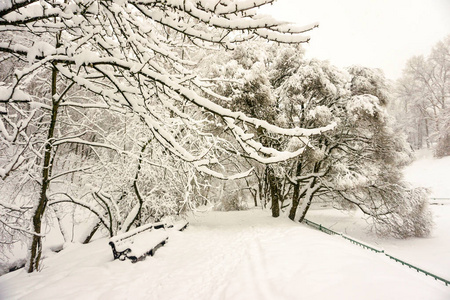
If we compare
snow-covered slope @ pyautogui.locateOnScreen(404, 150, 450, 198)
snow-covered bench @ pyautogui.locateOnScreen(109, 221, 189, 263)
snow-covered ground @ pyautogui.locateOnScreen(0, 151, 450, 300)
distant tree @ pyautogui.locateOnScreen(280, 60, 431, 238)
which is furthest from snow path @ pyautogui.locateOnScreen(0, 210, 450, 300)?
snow-covered slope @ pyautogui.locateOnScreen(404, 150, 450, 198)

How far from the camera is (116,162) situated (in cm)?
685

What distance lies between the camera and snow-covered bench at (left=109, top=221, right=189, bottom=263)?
16.7ft

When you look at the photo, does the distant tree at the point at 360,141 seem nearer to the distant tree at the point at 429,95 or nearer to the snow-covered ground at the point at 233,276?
the snow-covered ground at the point at 233,276

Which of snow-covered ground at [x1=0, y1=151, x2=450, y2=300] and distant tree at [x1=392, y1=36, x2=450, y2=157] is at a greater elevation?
distant tree at [x1=392, y1=36, x2=450, y2=157]

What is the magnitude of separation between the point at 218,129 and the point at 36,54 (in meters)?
8.58

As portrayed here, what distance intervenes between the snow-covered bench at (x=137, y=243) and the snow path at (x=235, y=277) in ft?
0.66

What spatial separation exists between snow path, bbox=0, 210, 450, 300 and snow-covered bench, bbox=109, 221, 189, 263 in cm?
20

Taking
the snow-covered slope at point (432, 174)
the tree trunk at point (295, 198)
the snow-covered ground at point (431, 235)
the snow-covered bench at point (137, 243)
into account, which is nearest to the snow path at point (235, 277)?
the snow-covered bench at point (137, 243)

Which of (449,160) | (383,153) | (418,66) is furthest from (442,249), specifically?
(418,66)

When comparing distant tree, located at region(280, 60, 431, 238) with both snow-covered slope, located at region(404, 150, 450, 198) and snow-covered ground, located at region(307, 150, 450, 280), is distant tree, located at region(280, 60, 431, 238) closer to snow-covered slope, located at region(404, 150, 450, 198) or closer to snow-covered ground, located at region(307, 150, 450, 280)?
snow-covered ground, located at region(307, 150, 450, 280)

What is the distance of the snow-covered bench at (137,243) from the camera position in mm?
5102

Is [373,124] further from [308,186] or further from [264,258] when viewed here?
[264,258]

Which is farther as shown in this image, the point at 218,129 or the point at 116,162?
the point at 218,129

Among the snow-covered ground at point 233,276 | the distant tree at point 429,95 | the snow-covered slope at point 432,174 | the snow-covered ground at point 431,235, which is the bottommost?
the snow-covered ground at point 431,235
